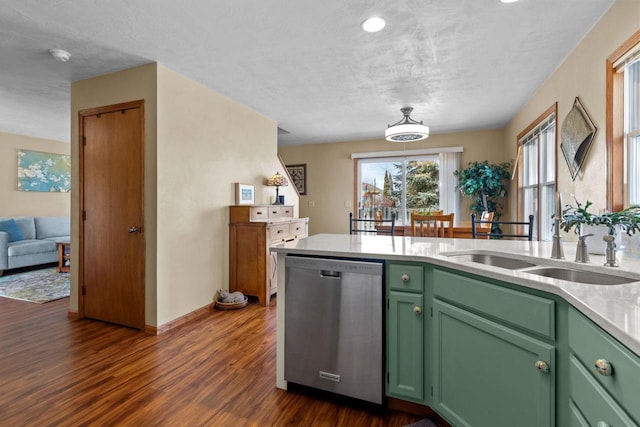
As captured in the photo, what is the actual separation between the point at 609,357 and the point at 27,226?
7460mm

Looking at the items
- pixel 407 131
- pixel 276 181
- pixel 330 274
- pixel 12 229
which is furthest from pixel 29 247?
pixel 407 131

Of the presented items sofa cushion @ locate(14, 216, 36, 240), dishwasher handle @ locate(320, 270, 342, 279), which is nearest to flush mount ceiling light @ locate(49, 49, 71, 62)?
dishwasher handle @ locate(320, 270, 342, 279)

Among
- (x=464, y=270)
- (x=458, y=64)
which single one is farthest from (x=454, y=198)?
(x=464, y=270)

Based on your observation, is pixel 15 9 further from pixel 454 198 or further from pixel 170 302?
pixel 454 198

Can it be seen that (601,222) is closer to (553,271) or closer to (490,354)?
(553,271)

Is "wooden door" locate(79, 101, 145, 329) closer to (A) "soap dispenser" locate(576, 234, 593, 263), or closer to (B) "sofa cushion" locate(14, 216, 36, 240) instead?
(A) "soap dispenser" locate(576, 234, 593, 263)

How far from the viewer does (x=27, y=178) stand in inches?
231

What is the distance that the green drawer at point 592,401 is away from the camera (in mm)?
813

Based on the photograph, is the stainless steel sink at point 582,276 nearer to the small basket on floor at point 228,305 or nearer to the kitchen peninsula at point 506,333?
the kitchen peninsula at point 506,333

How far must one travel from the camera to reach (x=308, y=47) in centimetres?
259

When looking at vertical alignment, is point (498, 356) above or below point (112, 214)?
below

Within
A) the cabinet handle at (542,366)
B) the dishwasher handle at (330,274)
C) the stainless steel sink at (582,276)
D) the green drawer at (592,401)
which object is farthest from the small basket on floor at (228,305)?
the green drawer at (592,401)

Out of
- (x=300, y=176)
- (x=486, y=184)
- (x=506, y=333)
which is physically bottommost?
(x=506, y=333)

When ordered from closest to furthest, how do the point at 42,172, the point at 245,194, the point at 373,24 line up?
1. the point at 373,24
2. the point at 245,194
3. the point at 42,172
